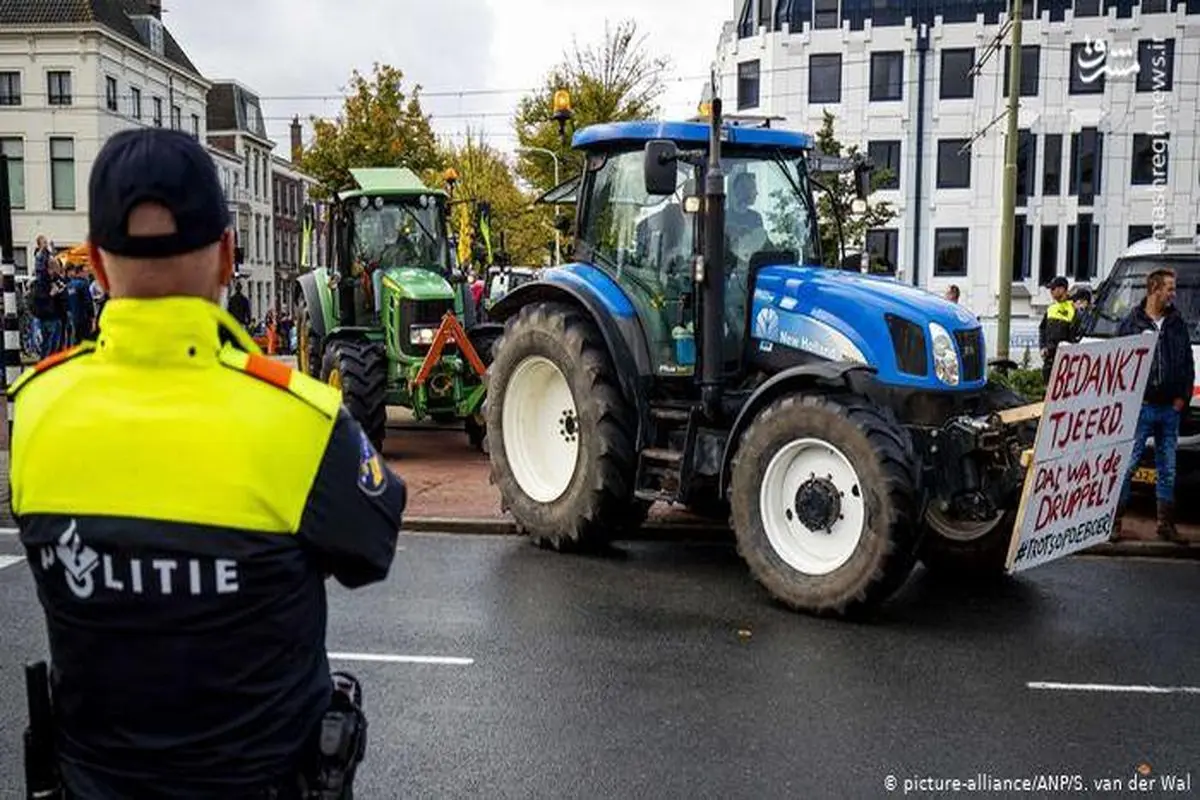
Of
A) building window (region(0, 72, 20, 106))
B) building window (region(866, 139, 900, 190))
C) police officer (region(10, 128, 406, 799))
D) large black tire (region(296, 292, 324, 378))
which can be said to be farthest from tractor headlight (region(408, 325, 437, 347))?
building window (region(0, 72, 20, 106))

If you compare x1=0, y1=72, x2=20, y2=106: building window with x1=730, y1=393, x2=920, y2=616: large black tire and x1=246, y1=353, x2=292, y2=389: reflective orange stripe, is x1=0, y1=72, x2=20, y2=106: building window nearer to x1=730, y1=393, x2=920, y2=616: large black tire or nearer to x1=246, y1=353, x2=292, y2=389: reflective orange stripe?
x1=730, y1=393, x2=920, y2=616: large black tire

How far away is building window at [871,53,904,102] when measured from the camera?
1670 inches

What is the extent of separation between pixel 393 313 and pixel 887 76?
34.3m

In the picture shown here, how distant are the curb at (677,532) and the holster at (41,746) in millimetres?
6756

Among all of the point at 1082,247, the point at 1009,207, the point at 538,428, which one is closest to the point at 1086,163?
the point at 1082,247

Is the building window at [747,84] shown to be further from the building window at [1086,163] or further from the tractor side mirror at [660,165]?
the tractor side mirror at [660,165]

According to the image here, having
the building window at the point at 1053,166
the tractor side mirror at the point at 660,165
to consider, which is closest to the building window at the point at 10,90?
the building window at the point at 1053,166

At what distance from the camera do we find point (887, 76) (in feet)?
140

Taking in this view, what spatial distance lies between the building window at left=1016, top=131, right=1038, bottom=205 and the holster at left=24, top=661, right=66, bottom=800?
139 ft

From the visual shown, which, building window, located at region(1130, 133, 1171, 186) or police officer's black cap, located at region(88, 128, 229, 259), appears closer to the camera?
police officer's black cap, located at region(88, 128, 229, 259)

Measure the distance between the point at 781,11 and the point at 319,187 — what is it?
19352mm

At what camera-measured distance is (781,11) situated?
43250 mm

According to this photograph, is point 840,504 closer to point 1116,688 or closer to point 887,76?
point 1116,688

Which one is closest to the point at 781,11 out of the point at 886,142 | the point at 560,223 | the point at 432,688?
the point at 886,142
